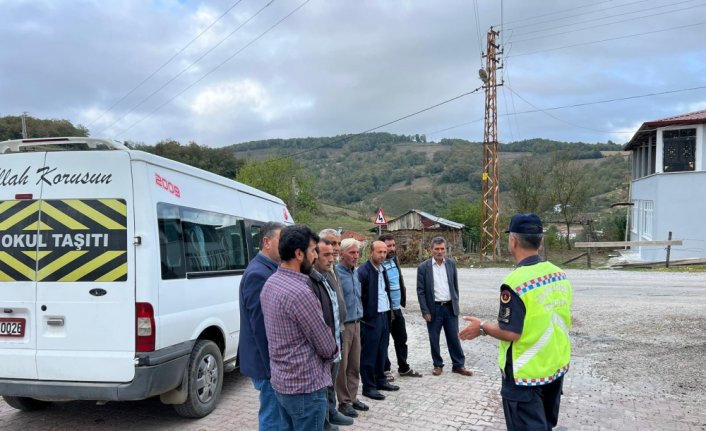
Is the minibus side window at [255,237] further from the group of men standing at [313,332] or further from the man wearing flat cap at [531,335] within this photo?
the man wearing flat cap at [531,335]

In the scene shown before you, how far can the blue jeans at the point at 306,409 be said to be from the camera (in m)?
2.89

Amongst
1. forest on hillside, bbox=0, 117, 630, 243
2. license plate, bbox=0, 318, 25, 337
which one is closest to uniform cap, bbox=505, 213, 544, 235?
license plate, bbox=0, 318, 25, 337

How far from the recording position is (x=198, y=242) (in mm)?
5012

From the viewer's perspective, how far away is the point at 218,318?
17.2ft

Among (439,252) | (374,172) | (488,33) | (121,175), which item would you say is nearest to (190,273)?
(121,175)

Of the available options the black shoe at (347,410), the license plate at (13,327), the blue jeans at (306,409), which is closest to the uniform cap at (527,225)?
the blue jeans at (306,409)

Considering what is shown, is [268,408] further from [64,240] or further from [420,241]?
[420,241]

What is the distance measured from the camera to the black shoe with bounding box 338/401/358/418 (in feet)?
16.2

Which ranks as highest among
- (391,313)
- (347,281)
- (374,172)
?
(374,172)

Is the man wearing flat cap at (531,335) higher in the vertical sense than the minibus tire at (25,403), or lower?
higher

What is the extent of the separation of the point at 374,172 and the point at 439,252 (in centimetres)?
8787

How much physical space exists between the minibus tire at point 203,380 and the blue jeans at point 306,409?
2.12 meters

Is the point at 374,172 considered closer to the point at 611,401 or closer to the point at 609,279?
the point at 609,279

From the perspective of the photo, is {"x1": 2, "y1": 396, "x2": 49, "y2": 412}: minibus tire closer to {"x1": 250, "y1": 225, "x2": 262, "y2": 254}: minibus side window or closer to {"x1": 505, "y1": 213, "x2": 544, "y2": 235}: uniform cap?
{"x1": 250, "y1": 225, "x2": 262, "y2": 254}: minibus side window
